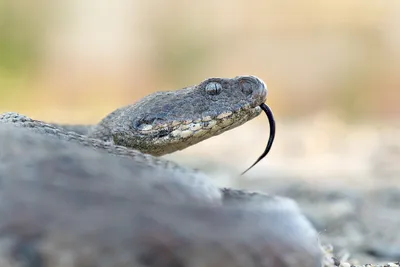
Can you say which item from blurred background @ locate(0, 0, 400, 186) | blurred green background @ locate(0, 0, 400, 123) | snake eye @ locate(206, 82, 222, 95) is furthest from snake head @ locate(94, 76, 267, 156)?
blurred green background @ locate(0, 0, 400, 123)

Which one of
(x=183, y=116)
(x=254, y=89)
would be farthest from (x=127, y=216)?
(x=254, y=89)

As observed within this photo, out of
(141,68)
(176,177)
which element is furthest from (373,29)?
(176,177)

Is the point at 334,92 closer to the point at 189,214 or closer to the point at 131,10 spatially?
the point at 131,10

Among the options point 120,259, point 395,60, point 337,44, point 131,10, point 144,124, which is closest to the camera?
point 120,259

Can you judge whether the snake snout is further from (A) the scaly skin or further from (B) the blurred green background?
(B) the blurred green background

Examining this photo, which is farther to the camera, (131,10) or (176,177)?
(131,10)

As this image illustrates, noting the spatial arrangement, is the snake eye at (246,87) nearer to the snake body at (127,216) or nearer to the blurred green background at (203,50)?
the snake body at (127,216)
